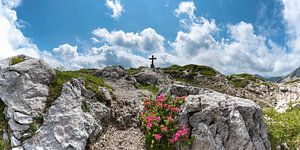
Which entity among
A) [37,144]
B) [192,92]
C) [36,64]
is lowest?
[37,144]

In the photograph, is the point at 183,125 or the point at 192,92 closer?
the point at 183,125

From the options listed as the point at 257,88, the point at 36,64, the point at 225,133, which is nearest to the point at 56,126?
the point at 36,64

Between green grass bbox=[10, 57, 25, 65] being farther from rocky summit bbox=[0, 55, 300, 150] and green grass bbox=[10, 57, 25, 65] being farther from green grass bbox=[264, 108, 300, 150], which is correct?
green grass bbox=[264, 108, 300, 150]

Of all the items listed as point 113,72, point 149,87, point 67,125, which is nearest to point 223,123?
point 67,125

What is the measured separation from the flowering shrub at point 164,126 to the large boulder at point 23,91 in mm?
6137

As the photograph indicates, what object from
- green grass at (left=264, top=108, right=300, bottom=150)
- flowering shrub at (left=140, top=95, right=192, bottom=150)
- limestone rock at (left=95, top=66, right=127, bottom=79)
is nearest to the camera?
flowering shrub at (left=140, top=95, right=192, bottom=150)

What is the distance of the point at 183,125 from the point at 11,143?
29.2 ft

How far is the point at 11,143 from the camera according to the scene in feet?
43.5

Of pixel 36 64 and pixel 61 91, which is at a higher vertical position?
pixel 36 64

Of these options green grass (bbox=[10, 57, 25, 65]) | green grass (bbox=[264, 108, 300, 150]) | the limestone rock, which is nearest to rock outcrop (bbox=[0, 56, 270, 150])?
green grass (bbox=[10, 57, 25, 65])

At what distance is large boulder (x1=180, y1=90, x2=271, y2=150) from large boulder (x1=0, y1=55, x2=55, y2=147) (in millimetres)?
8337

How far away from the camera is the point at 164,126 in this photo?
14789 mm

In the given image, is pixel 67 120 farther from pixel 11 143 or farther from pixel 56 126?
pixel 11 143

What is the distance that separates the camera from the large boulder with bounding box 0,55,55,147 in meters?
14.0
